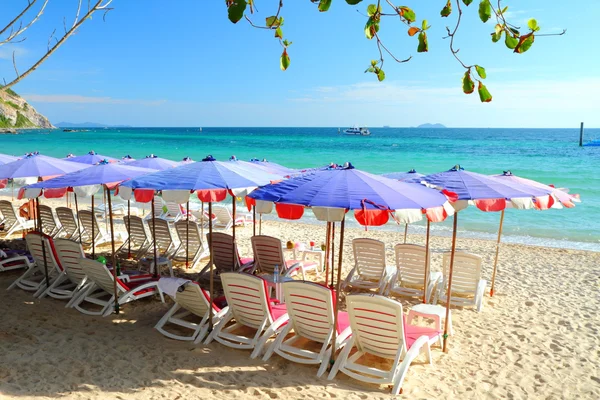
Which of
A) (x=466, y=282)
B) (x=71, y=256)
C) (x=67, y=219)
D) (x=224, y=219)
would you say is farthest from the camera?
(x=224, y=219)

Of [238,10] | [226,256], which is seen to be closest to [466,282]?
[226,256]

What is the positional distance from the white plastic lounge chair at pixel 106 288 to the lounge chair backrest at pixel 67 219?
13.5 ft

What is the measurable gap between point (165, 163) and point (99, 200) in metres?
12.8

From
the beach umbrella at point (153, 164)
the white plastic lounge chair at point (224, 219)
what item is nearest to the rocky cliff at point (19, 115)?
the white plastic lounge chair at point (224, 219)

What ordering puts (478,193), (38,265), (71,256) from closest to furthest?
(478,193)
(71,256)
(38,265)

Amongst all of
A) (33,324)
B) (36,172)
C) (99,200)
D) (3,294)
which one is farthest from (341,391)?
(99,200)

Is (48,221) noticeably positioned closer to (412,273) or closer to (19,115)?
(412,273)

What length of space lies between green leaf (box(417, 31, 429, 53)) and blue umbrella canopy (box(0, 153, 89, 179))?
25.1ft

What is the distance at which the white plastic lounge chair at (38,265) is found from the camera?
267 inches

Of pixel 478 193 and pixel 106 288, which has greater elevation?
pixel 478 193

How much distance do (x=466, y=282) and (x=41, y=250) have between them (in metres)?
6.34

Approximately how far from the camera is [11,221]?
11.2m

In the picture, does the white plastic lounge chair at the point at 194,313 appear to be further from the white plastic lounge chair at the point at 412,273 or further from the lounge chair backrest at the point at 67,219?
the lounge chair backrest at the point at 67,219

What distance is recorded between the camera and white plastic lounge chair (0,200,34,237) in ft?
35.4
